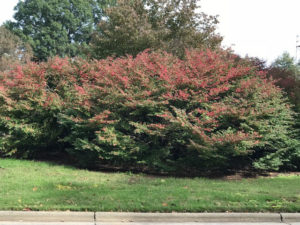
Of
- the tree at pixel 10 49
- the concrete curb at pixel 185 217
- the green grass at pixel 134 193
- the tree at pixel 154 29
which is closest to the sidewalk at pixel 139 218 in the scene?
the concrete curb at pixel 185 217

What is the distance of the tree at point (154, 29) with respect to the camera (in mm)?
16266

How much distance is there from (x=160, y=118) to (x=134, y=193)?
352 centimetres

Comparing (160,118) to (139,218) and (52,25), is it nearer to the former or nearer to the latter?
(139,218)

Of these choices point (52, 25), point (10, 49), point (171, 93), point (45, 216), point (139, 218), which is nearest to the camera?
point (45, 216)

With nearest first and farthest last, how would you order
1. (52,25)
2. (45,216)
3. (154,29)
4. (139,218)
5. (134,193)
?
(45,216) → (139,218) → (134,193) → (154,29) → (52,25)

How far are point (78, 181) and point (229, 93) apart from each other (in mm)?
5191

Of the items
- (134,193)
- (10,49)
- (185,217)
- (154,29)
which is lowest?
(185,217)

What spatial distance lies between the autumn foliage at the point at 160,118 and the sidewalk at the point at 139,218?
294cm

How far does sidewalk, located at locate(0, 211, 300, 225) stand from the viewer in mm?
4934

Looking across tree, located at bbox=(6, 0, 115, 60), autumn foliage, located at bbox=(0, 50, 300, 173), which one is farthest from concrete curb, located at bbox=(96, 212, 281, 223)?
tree, located at bbox=(6, 0, 115, 60)

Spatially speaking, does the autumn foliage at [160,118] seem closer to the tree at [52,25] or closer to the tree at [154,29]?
the tree at [154,29]

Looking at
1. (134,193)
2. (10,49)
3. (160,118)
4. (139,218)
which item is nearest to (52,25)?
(10,49)

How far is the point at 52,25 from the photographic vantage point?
4762cm

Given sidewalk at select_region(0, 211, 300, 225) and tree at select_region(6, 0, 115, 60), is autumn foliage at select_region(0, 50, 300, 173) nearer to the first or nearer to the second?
sidewalk at select_region(0, 211, 300, 225)
